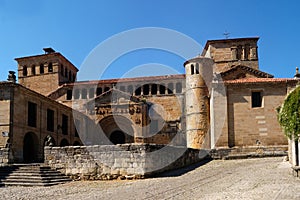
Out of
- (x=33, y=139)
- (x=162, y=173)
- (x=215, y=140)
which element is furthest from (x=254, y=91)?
(x=33, y=139)

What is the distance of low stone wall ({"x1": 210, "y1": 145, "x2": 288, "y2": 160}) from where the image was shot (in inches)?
819

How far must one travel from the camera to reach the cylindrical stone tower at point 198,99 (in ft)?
97.3

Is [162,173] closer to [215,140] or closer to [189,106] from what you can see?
[215,140]

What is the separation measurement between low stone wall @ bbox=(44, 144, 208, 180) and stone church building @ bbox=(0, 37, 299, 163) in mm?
4000

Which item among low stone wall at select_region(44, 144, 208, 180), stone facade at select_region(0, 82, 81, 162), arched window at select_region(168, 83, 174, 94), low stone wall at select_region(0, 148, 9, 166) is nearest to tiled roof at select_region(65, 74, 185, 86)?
arched window at select_region(168, 83, 174, 94)

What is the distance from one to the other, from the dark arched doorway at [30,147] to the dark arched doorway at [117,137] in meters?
10.8

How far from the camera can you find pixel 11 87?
21.1 meters

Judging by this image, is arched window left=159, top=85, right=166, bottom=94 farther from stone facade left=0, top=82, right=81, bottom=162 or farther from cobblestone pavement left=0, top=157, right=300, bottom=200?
cobblestone pavement left=0, top=157, right=300, bottom=200

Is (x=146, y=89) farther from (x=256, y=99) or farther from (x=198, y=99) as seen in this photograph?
(x=256, y=99)

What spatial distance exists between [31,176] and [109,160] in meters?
3.34

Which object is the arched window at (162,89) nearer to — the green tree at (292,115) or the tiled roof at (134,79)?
the tiled roof at (134,79)

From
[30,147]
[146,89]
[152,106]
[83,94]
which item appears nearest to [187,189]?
[30,147]

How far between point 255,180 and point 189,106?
65.0 feet

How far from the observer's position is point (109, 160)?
47.2 ft
